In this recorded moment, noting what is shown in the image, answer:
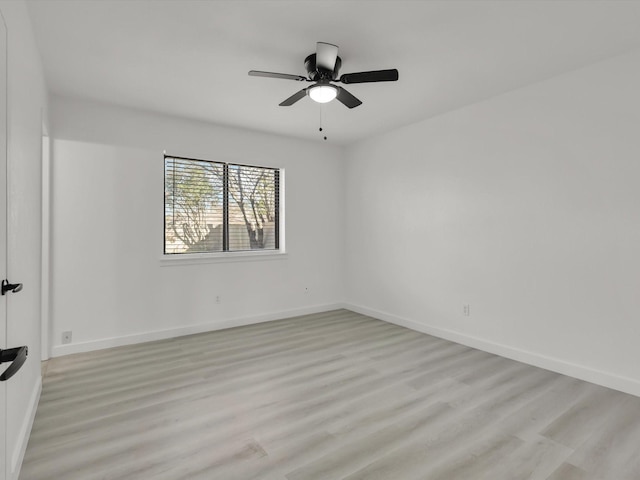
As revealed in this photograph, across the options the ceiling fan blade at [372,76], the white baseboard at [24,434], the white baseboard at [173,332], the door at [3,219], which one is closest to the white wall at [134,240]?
the white baseboard at [173,332]

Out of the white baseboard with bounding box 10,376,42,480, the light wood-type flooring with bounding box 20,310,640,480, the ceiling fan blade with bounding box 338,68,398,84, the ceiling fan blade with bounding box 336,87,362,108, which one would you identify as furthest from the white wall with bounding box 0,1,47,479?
the ceiling fan blade with bounding box 336,87,362,108

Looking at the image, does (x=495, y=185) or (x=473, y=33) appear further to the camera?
(x=495, y=185)

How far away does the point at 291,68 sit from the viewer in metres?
2.91

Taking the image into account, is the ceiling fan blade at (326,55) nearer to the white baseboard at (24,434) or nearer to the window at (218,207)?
the window at (218,207)

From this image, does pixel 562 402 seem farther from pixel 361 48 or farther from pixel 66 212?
pixel 66 212

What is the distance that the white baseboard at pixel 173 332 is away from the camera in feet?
11.5

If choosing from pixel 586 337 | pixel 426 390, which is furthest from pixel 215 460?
pixel 586 337

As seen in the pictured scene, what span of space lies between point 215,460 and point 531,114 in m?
3.71

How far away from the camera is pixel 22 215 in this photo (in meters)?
1.95

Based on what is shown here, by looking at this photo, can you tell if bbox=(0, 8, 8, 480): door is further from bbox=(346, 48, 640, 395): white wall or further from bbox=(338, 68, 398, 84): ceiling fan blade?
bbox=(346, 48, 640, 395): white wall

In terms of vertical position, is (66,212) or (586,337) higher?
(66,212)

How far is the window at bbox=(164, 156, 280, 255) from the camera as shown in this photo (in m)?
4.18

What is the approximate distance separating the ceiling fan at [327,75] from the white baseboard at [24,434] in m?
2.55

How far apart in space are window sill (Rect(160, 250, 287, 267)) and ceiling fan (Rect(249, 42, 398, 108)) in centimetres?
229
